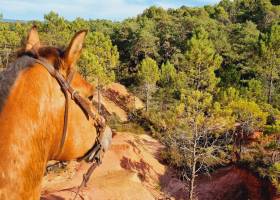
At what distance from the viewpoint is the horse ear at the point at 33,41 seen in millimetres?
1881

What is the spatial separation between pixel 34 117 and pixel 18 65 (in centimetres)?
26

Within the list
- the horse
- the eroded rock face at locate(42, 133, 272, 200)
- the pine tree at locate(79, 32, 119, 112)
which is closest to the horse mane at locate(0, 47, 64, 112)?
the horse

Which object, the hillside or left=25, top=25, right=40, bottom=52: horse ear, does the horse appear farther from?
the hillside

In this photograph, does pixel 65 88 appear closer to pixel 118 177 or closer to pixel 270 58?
pixel 118 177

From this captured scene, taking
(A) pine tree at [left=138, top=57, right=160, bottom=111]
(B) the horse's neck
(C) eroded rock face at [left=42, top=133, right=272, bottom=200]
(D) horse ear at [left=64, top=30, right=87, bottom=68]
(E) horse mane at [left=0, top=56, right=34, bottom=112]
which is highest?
(D) horse ear at [left=64, top=30, right=87, bottom=68]

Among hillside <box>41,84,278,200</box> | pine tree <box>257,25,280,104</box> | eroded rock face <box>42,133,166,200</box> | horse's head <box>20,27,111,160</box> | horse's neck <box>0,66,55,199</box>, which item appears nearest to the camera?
horse's neck <box>0,66,55,199</box>

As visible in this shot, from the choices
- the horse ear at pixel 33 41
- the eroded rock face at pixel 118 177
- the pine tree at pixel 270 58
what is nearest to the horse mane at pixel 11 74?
the horse ear at pixel 33 41

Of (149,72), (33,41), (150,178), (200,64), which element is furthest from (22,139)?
(149,72)

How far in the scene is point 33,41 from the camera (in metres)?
1.98

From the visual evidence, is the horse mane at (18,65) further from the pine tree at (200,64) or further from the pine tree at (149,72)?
the pine tree at (149,72)

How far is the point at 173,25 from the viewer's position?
5125 centimetres

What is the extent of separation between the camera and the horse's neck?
→ 63.2 inches

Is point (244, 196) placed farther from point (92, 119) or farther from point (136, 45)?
point (136, 45)

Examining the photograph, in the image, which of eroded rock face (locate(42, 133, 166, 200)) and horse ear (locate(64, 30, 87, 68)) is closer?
horse ear (locate(64, 30, 87, 68))
